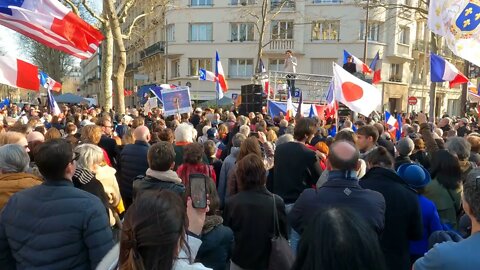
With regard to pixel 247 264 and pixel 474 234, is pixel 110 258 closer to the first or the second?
pixel 474 234

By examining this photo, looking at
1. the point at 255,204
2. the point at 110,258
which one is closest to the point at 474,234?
the point at 110,258

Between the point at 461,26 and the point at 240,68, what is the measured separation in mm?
33888

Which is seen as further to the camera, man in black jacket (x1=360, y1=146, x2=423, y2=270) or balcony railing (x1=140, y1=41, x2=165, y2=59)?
balcony railing (x1=140, y1=41, x2=165, y2=59)

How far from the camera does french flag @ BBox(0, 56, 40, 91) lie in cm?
694

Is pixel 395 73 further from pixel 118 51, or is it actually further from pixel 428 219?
pixel 428 219

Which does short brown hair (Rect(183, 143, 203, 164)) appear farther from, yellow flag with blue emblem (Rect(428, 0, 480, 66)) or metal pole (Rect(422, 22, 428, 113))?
metal pole (Rect(422, 22, 428, 113))

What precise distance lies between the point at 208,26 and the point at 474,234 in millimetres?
40049

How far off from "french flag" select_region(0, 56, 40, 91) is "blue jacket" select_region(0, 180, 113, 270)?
464cm

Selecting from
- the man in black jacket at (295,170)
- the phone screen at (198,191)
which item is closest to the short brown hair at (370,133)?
the man in black jacket at (295,170)

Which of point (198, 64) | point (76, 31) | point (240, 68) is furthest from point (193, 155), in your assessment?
point (198, 64)

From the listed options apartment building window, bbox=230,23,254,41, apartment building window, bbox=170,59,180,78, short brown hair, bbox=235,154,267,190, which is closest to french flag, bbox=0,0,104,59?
short brown hair, bbox=235,154,267,190

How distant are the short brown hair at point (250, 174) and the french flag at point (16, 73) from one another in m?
4.50

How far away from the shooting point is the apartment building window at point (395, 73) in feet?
130

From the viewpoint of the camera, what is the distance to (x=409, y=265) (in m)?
3.98
